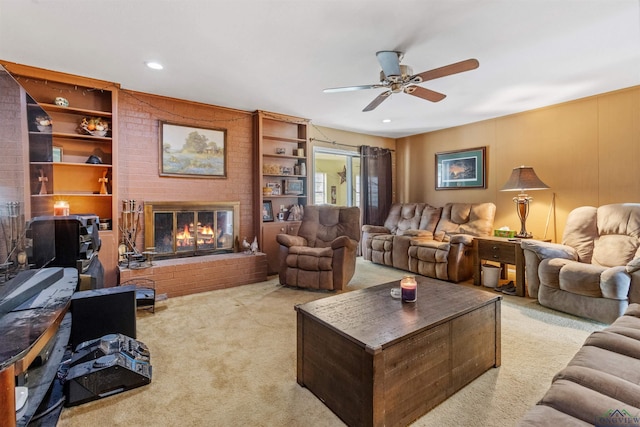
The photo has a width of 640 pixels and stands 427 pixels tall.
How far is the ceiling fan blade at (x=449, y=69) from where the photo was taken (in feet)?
6.92

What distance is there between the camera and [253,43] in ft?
8.06

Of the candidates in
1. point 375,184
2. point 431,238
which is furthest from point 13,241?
point 375,184

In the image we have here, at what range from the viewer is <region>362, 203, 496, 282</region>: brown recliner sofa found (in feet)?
13.2

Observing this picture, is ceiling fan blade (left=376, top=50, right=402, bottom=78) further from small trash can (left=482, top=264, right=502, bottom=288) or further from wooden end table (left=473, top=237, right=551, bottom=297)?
small trash can (left=482, top=264, right=502, bottom=288)

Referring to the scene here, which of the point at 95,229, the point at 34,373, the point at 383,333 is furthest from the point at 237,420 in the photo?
the point at 95,229

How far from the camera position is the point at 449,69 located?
222cm

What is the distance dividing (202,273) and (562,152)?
486 centimetres

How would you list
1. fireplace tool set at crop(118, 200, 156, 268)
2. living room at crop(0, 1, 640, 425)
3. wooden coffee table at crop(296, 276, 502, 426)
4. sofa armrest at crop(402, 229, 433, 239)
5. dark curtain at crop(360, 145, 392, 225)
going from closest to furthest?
wooden coffee table at crop(296, 276, 502, 426) < living room at crop(0, 1, 640, 425) < fireplace tool set at crop(118, 200, 156, 268) < sofa armrest at crop(402, 229, 433, 239) < dark curtain at crop(360, 145, 392, 225)

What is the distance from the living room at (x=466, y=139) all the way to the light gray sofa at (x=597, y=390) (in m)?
1.35

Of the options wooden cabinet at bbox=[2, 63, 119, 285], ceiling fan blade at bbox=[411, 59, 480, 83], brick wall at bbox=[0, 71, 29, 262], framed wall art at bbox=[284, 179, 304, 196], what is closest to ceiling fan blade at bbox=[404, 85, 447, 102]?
ceiling fan blade at bbox=[411, 59, 480, 83]

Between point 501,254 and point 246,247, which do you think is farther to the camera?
point 246,247

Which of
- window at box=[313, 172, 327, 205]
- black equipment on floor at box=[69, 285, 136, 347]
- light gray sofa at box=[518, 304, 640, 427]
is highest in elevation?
window at box=[313, 172, 327, 205]

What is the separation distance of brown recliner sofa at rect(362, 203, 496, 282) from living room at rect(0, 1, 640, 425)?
1.38 feet

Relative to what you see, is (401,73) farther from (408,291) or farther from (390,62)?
(408,291)
